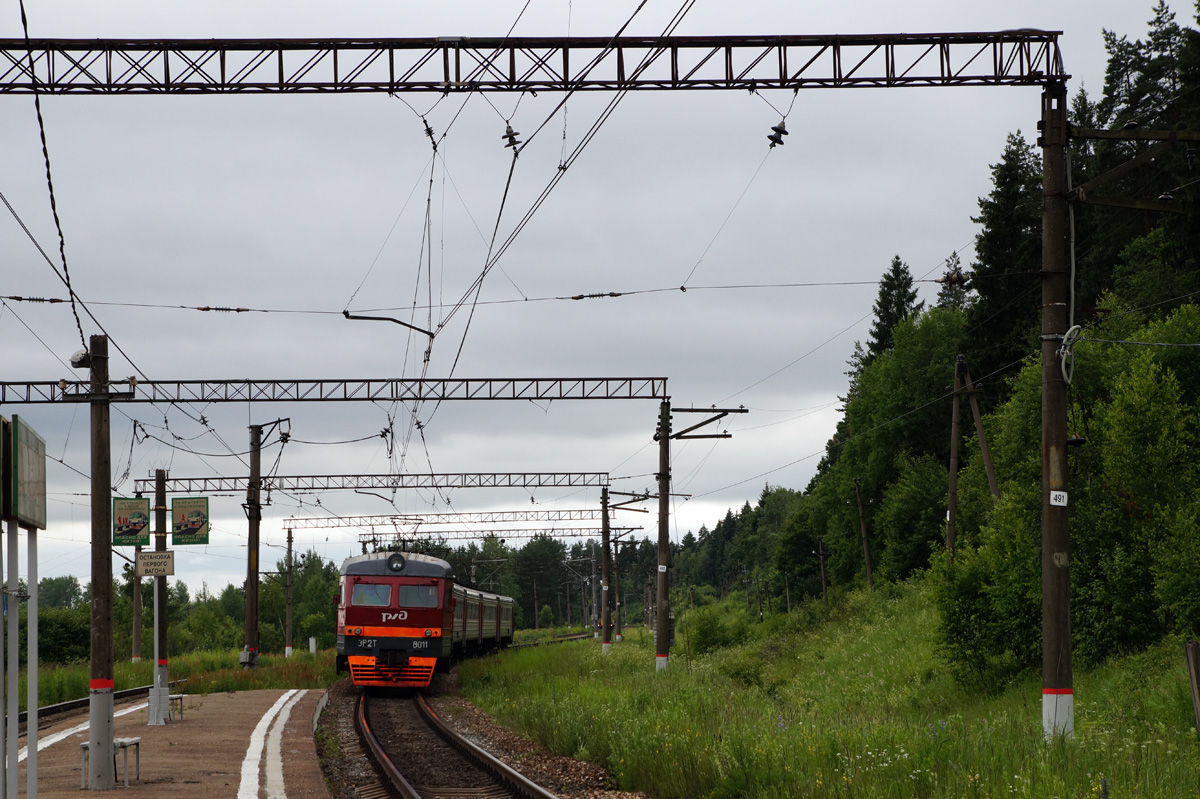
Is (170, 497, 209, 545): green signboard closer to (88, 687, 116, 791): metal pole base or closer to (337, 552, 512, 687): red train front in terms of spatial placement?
(337, 552, 512, 687): red train front

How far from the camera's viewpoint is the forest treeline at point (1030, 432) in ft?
74.7

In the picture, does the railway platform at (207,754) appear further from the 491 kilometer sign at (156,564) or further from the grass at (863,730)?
the grass at (863,730)

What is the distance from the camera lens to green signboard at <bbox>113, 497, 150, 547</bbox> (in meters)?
24.0

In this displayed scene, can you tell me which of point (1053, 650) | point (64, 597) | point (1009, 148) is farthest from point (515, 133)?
point (64, 597)

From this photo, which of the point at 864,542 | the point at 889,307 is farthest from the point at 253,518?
the point at 889,307

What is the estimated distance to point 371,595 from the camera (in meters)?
26.4

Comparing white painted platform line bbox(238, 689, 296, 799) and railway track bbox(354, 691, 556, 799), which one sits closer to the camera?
white painted platform line bbox(238, 689, 296, 799)

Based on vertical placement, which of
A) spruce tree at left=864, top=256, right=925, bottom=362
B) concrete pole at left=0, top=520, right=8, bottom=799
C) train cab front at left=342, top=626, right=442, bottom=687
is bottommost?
train cab front at left=342, top=626, right=442, bottom=687

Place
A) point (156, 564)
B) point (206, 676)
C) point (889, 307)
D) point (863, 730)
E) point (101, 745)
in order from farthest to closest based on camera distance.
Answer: point (889, 307)
point (206, 676)
point (156, 564)
point (863, 730)
point (101, 745)

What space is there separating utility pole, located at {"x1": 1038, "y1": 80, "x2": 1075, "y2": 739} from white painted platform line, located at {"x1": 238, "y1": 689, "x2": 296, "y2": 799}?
8687 mm

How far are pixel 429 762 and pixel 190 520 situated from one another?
953cm

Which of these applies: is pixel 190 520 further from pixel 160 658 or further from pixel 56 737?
pixel 56 737

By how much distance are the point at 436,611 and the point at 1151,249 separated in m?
31.5

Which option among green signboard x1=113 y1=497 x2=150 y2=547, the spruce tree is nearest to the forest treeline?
the spruce tree
